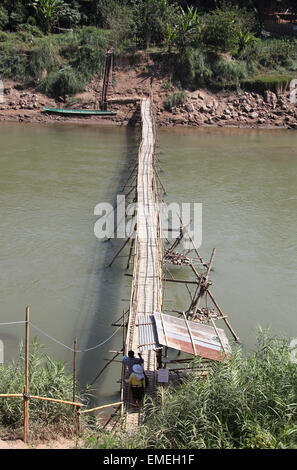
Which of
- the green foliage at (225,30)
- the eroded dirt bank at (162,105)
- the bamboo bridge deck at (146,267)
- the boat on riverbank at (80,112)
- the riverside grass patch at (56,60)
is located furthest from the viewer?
the green foliage at (225,30)

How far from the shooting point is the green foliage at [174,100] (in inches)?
1113

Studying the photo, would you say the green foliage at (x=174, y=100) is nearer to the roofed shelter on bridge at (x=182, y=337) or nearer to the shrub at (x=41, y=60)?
the shrub at (x=41, y=60)

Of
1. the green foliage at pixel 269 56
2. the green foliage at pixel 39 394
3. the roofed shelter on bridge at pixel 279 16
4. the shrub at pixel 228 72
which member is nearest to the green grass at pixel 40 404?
the green foliage at pixel 39 394

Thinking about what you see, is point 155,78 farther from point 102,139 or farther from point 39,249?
point 39,249

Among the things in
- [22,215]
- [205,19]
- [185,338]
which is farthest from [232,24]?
[185,338]

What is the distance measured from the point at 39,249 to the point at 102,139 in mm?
12925

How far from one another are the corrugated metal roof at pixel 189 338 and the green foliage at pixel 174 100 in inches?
884

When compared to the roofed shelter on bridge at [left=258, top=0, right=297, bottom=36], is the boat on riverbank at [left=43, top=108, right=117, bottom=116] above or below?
below

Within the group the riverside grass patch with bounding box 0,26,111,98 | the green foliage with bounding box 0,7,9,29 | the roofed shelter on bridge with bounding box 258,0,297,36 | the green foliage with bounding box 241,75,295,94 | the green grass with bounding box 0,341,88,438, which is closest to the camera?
the green grass with bounding box 0,341,88,438

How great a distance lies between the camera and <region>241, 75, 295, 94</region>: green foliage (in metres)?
29.5

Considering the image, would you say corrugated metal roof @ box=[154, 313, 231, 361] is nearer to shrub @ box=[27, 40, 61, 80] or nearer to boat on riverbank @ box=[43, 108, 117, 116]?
boat on riverbank @ box=[43, 108, 117, 116]

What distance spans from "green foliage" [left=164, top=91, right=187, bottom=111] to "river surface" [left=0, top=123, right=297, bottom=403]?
10.2 ft

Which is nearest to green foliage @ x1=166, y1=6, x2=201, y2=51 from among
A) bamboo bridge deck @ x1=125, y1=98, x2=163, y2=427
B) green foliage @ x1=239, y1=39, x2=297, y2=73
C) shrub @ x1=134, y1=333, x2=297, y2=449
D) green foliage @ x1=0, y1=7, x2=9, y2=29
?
green foliage @ x1=239, y1=39, x2=297, y2=73

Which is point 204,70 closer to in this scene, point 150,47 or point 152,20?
point 150,47
